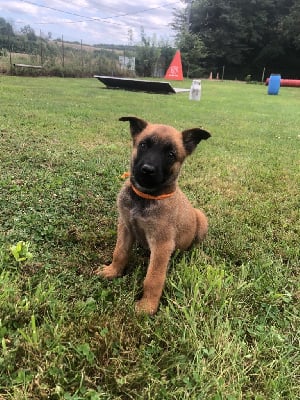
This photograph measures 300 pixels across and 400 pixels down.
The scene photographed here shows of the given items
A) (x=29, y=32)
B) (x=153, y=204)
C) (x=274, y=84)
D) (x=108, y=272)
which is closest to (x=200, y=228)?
(x=153, y=204)

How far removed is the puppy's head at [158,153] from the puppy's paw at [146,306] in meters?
0.80

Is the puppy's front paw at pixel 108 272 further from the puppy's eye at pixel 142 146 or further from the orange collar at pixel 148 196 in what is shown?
the puppy's eye at pixel 142 146

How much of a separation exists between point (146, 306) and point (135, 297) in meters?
0.20

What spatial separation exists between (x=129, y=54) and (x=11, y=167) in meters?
32.6

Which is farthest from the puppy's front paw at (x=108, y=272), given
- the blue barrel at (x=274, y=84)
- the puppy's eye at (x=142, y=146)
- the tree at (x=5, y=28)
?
the tree at (x=5, y=28)

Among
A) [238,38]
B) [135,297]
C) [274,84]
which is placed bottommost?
[135,297]

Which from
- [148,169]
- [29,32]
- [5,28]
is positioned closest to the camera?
[148,169]

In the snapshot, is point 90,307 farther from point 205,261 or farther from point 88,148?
point 88,148

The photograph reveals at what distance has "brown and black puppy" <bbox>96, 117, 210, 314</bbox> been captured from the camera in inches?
103

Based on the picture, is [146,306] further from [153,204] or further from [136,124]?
Result: [136,124]

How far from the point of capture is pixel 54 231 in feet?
11.1

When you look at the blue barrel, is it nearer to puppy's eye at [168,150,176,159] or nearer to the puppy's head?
the puppy's head

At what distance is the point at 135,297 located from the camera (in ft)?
8.97

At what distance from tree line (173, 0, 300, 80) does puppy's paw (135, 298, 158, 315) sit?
47.1 metres
